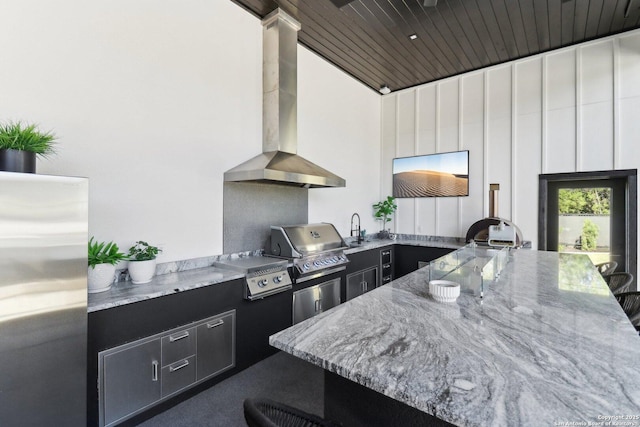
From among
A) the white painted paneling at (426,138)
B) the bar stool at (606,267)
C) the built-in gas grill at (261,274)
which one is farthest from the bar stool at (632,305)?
the white painted paneling at (426,138)

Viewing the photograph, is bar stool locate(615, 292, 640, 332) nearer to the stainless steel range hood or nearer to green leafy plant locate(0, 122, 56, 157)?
the stainless steel range hood

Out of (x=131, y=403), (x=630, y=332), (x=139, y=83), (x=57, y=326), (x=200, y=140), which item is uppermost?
(x=139, y=83)

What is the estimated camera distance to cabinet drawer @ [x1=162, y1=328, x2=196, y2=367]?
1.93 metres

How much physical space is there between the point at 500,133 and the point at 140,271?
14.9 ft

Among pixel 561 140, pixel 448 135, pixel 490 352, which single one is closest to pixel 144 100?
pixel 490 352

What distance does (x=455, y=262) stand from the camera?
1.86 metres

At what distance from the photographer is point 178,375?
1994 mm

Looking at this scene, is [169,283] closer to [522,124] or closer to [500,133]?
[500,133]

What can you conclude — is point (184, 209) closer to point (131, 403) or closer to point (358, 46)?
point (131, 403)

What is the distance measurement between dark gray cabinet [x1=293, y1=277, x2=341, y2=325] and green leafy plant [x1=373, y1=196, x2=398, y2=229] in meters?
1.83

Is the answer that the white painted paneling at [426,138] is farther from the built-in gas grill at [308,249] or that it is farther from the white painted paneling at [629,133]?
the white painted paneling at [629,133]

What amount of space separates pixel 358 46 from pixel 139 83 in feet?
8.48

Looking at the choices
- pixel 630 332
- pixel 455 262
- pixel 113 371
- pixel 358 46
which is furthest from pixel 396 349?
pixel 358 46

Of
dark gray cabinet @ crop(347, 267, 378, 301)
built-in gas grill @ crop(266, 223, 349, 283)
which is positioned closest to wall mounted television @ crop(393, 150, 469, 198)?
dark gray cabinet @ crop(347, 267, 378, 301)
